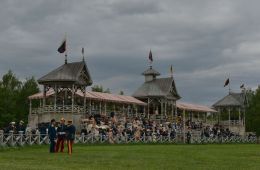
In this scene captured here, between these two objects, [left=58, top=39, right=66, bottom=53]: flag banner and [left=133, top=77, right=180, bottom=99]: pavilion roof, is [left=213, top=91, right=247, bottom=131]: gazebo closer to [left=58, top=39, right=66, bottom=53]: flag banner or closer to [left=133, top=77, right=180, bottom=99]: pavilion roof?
[left=133, top=77, right=180, bottom=99]: pavilion roof

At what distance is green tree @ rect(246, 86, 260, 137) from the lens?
3593 inches

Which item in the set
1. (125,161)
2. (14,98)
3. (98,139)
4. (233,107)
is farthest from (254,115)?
(125,161)

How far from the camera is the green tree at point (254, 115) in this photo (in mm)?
91250

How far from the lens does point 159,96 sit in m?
76.2

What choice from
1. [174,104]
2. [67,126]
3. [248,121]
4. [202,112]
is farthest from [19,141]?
[248,121]

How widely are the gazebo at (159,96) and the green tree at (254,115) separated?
19045mm

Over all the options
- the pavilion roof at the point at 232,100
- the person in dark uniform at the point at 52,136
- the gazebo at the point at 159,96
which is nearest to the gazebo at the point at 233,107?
the pavilion roof at the point at 232,100

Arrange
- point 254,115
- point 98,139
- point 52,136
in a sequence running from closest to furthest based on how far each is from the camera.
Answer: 1. point 52,136
2. point 98,139
3. point 254,115

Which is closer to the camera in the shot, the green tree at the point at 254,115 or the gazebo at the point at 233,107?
the gazebo at the point at 233,107

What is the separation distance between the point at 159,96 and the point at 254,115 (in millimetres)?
24380

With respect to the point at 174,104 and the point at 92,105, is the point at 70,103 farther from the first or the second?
the point at 174,104

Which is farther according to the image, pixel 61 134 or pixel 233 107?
pixel 233 107

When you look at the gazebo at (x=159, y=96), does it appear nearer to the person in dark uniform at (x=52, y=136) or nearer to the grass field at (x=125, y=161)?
the person in dark uniform at (x=52, y=136)

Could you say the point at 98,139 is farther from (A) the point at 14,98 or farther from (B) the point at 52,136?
(A) the point at 14,98
